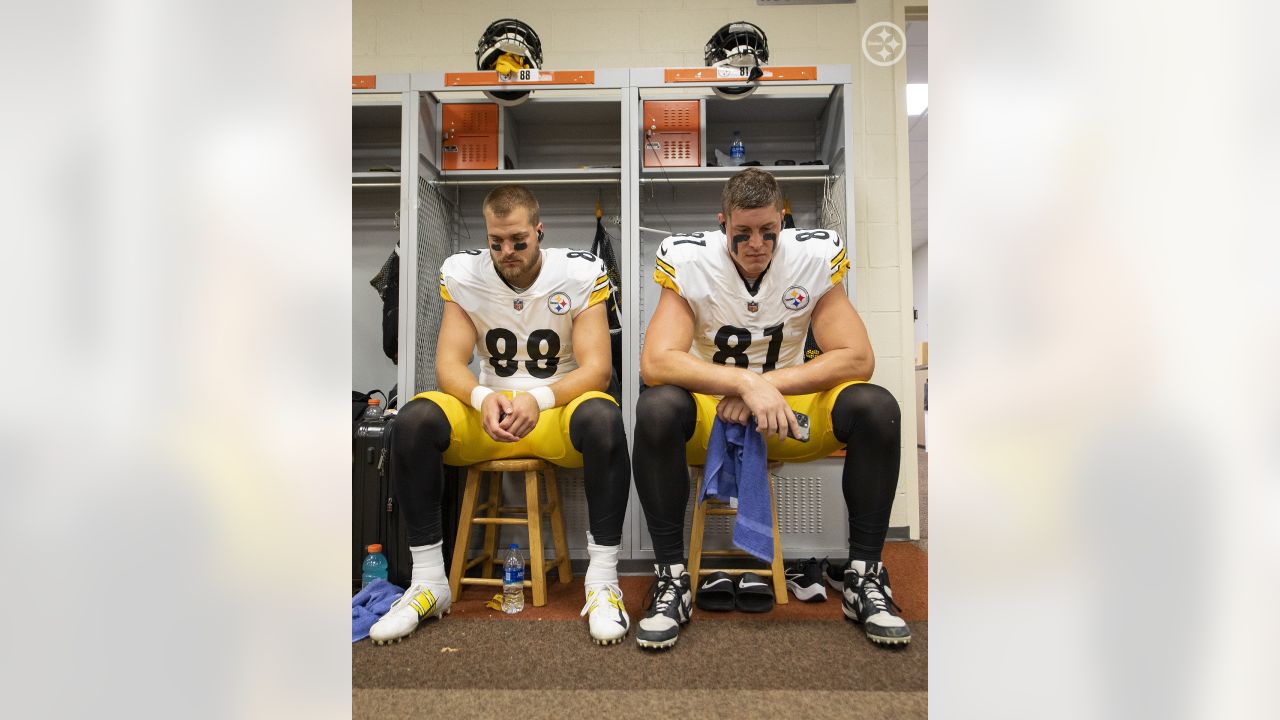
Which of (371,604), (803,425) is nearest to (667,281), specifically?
(803,425)

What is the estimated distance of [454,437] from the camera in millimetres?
1660

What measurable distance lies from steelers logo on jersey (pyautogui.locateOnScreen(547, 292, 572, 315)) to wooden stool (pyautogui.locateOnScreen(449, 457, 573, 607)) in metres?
0.49

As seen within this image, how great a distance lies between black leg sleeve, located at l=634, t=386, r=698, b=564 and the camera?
1549 mm

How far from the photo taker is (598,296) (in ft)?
6.38

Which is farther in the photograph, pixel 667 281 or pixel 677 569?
pixel 667 281

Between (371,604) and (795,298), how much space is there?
1.45 m

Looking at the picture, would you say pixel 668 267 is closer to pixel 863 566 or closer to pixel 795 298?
pixel 795 298

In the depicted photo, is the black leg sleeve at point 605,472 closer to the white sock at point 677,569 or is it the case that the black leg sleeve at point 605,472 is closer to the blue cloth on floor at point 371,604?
the white sock at point 677,569

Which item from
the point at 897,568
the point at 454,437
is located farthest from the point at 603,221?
the point at 897,568
